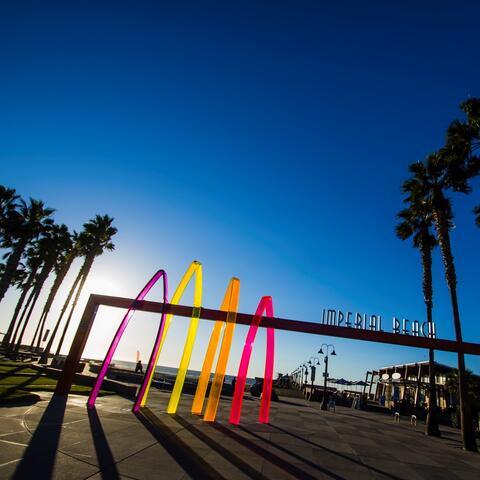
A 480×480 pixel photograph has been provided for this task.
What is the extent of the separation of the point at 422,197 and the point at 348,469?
20.6 meters

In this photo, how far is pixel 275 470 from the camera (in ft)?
20.7

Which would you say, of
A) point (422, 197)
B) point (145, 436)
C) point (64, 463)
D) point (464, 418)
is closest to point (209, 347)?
point (145, 436)

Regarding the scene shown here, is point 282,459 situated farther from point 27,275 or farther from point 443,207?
point 27,275

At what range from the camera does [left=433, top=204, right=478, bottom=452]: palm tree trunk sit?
1545cm

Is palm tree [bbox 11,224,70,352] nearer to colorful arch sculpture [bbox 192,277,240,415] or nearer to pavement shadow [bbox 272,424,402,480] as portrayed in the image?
colorful arch sculpture [bbox 192,277,240,415]

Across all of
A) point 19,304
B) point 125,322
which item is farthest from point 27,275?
point 125,322

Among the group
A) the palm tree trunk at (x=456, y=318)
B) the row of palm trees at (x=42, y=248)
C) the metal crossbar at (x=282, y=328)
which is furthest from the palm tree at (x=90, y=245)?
the palm tree trunk at (x=456, y=318)

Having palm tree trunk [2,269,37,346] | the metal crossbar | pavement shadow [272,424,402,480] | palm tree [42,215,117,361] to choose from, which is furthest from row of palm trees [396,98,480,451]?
palm tree trunk [2,269,37,346]

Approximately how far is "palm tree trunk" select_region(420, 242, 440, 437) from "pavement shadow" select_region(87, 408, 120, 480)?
61.8 feet

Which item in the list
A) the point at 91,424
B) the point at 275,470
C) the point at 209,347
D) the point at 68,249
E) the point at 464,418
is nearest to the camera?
the point at 275,470

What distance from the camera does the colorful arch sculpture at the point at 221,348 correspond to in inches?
475

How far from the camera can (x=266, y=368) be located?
13320mm

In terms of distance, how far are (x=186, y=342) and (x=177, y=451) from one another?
6.74 m

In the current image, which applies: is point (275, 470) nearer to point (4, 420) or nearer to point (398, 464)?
point (398, 464)
